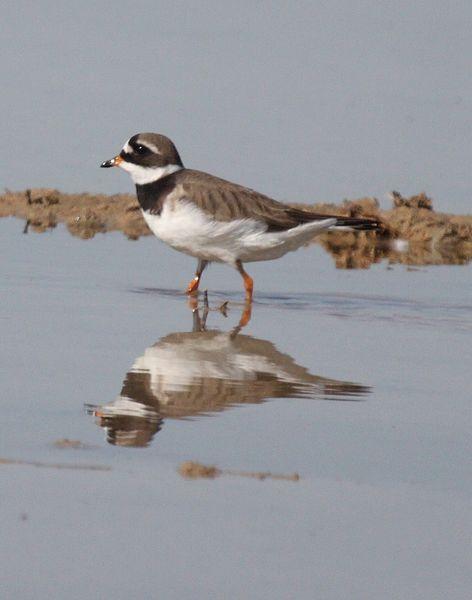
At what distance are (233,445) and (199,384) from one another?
1.33 m

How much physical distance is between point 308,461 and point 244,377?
1871mm

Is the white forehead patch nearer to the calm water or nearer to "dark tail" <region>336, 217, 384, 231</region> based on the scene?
the calm water

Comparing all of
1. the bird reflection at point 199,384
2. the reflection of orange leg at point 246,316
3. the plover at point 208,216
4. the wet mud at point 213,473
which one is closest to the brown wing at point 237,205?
the plover at point 208,216

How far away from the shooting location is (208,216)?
37.3ft

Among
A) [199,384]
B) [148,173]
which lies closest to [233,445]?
[199,384]

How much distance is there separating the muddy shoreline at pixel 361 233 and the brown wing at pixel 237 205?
110 inches

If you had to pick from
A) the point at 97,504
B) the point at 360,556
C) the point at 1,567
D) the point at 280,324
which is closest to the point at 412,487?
the point at 360,556

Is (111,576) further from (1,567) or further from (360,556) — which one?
(360,556)

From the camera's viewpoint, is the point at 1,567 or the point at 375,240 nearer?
the point at 1,567

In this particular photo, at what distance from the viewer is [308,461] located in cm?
610

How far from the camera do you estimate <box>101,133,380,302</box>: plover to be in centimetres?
1139

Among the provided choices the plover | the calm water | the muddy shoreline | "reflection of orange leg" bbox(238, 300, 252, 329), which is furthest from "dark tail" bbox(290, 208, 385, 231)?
the muddy shoreline

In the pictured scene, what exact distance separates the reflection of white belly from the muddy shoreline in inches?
111

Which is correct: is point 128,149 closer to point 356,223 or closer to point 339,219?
point 339,219
